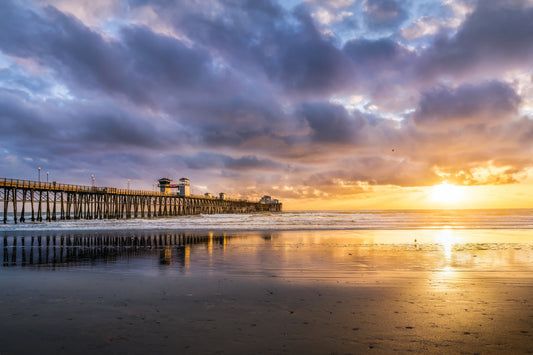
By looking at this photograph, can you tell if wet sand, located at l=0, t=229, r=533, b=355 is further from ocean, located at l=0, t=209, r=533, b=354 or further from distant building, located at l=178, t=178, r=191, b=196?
distant building, located at l=178, t=178, r=191, b=196

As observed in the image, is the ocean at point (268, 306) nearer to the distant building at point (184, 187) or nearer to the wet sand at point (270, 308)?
the wet sand at point (270, 308)

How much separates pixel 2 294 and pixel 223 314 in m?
5.09

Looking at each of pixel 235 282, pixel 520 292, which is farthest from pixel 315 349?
pixel 520 292

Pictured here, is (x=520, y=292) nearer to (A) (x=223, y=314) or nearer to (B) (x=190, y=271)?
(A) (x=223, y=314)

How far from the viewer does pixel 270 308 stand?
6051 millimetres

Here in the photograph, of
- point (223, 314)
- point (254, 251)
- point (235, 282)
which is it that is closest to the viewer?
point (223, 314)

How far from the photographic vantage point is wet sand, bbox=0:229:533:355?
4445mm

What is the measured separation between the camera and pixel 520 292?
718 cm

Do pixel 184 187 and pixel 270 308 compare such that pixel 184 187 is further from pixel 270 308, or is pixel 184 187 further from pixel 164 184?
pixel 270 308

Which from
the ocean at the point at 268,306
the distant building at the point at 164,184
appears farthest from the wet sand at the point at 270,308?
the distant building at the point at 164,184

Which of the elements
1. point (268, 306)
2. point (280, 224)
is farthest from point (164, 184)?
point (268, 306)

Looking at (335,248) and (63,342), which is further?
(335,248)

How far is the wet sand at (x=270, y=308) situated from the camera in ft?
A: 14.6

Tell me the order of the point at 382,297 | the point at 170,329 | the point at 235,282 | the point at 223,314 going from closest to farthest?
the point at 170,329 < the point at 223,314 < the point at 382,297 < the point at 235,282
